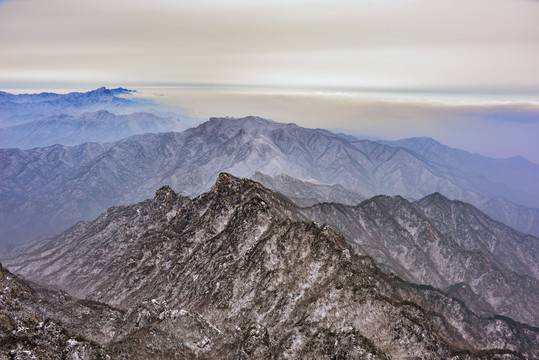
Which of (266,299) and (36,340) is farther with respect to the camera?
(266,299)

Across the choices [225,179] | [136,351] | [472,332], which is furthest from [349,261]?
[472,332]

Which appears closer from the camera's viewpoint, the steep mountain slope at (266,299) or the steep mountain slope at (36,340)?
the steep mountain slope at (36,340)

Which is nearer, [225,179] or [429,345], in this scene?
[429,345]

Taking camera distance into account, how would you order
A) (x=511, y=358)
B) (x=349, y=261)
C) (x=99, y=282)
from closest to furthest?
1. (x=349, y=261)
2. (x=511, y=358)
3. (x=99, y=282)

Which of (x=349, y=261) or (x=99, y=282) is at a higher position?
(x=349, y=261)

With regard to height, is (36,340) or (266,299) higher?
(36,340)

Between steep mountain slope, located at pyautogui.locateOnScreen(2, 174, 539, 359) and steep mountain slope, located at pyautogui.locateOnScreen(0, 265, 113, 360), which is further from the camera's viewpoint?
steep mountain slope, located at pyautogui.locateOnScreen(2, 174, 539, 359)

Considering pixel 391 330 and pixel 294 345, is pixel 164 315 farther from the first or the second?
pixel 391 330

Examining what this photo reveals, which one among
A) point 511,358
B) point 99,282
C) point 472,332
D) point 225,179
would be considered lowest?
point 472,332
